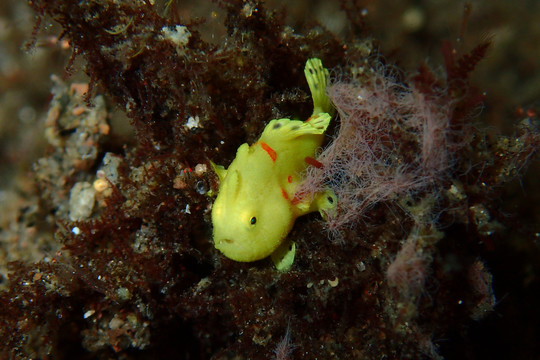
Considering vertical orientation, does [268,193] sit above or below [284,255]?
above

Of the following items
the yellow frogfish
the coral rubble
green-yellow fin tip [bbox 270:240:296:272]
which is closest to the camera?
the coral rubble

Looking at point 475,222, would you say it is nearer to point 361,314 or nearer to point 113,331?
point 361,314

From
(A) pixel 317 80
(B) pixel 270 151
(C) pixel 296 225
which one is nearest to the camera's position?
(B) pixel 270 151

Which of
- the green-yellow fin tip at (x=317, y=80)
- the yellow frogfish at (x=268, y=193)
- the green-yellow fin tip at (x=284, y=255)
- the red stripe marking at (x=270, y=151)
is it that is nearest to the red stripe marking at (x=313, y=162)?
the yellow frogfish at (x=268, y=193)

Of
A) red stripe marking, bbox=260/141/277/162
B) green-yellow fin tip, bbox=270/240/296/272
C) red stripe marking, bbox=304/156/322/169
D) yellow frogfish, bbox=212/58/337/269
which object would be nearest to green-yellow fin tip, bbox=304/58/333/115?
yellow frogfish, bbox=212/58/337/269

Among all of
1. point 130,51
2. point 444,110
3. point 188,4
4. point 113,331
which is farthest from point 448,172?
point 113,331

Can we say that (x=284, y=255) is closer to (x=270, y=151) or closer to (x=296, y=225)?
(x=296, y=225)

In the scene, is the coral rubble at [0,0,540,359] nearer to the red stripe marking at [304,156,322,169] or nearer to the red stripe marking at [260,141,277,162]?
the red stripe marking at [304,156,322,169]

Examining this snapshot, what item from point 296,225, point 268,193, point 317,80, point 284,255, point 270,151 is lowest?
point 284,255

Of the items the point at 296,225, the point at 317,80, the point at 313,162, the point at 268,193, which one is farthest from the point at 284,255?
the point at 317,80
